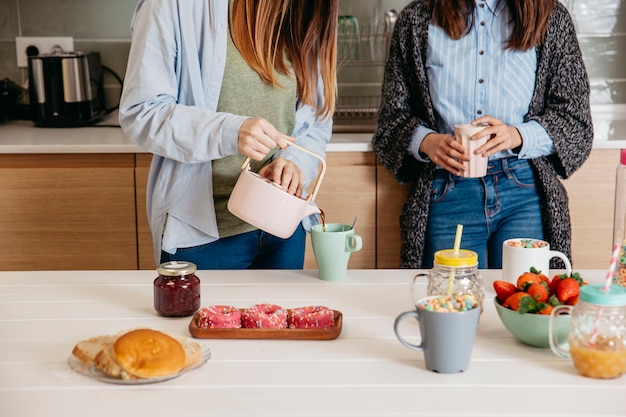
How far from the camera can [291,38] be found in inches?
73.1

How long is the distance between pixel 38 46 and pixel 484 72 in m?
1.77

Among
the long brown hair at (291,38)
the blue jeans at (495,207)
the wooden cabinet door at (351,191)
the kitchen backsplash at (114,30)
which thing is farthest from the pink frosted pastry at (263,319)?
the kitchen backsplash at (114,30)

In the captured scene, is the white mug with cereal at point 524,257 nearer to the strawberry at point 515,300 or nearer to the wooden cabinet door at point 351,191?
the strawberry at point 515,300

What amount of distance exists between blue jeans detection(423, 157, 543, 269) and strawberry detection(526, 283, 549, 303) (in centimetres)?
91

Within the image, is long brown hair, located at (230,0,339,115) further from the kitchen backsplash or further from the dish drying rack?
the kitchen backsplash

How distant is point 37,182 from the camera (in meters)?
2.67

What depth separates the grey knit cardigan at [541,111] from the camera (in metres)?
2.24

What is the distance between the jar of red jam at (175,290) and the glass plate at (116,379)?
0.58ft

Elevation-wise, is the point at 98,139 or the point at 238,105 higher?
the point at 238,105

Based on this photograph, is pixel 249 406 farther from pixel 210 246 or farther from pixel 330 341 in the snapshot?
pixel 210 246

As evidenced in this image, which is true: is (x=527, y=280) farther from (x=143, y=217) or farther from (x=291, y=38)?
(x=143, y=217)

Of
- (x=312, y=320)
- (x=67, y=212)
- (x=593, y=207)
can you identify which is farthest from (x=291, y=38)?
(x=593, y=207)

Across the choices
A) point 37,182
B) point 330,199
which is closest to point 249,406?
point 330,199

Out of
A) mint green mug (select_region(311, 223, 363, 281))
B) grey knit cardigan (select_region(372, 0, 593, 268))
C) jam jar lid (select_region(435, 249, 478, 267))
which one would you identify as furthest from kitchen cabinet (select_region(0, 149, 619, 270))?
jam jar lid (select_region(435, 249, 478, 267))
